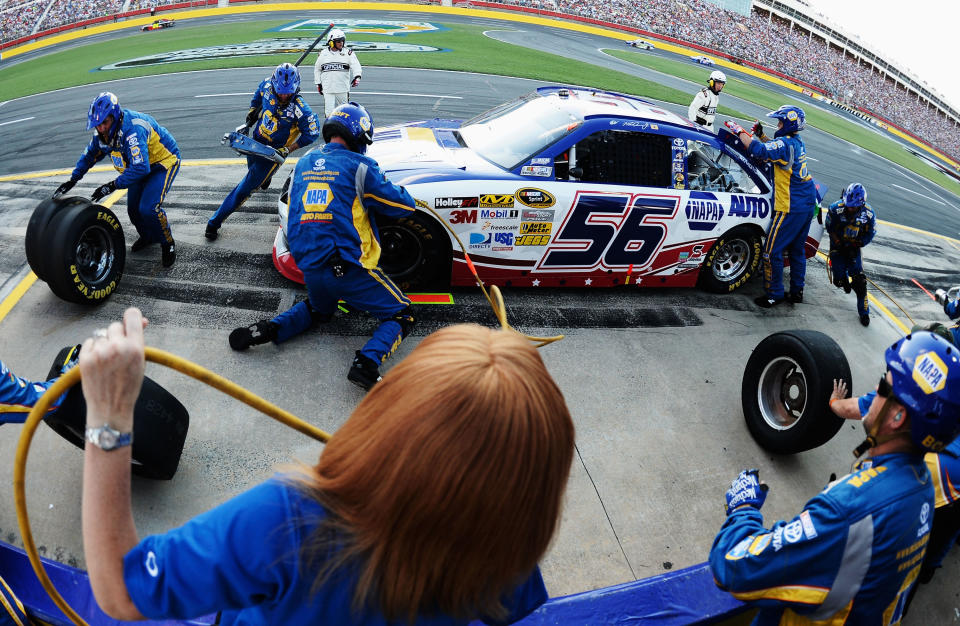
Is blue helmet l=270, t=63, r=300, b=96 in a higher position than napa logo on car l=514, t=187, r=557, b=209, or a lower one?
higher

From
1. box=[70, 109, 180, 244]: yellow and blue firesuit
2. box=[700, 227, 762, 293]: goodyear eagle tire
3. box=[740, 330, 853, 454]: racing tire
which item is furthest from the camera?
box=[700, 227, 762, 293]: goodyear eagle tire

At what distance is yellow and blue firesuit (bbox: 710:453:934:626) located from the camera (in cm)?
202

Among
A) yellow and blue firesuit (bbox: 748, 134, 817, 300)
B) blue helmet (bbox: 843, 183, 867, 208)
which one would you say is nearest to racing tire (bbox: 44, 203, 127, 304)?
yellow and blue firesuit (bbox: 748, 134, 817, 300)

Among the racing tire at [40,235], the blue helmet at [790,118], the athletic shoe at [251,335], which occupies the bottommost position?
the athletic shoe at [251,335]

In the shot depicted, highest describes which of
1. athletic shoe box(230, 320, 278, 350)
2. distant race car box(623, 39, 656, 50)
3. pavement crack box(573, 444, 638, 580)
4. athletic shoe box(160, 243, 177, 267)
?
distant race car box(623, 39, 656, 50)

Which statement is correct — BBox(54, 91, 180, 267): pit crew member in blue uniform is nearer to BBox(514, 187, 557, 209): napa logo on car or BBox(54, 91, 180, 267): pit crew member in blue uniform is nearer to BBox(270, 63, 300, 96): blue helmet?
BBox(270, 63, 300, 96): blue helmet

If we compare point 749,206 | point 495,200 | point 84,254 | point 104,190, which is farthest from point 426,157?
point 749,206

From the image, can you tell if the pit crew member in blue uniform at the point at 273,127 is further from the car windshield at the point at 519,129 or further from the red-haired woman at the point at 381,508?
the red-haired woman at the point at 381,508

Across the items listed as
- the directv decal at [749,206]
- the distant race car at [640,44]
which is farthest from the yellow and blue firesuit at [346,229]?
the distant race car at [640,44]

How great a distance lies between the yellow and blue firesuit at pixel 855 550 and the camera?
202 centimetres

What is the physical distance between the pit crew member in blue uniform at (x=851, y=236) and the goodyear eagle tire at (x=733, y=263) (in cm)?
80

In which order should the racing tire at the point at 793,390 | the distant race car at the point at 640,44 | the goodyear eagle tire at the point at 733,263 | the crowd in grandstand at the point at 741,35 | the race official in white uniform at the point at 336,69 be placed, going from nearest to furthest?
the racing tire at the point at 793,390, the goodyear eagle tire at the point at 733,263, the race official in white uniform at the point at 336,69, the crowd in grandstand at the point at 741,35, the distant race car at the point at 640,44

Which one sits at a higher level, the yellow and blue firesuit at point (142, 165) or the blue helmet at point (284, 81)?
the blue helmet at point (284, 81)

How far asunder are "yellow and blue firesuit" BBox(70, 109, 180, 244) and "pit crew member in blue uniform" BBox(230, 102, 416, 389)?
2.00 meters
